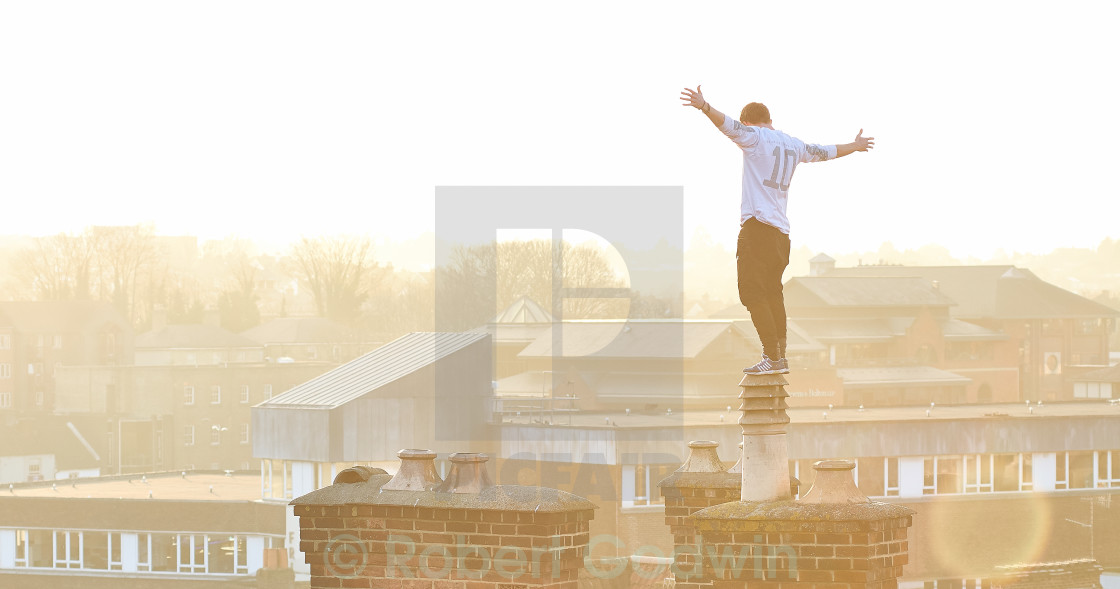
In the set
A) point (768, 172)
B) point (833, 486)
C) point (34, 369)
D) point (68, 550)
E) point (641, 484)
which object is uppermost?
point (768, 172)

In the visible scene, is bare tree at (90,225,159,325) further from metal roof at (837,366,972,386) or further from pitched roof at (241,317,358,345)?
metal roof at (837,366,972,386)

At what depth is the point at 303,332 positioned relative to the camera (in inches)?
5187

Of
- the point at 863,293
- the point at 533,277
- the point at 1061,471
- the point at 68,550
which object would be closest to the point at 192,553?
the point at 68,550

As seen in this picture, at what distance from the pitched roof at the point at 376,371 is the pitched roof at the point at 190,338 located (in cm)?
6348

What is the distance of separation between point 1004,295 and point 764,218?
125463 mm

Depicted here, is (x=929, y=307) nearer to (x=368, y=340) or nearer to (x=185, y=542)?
(x=368, y=340)

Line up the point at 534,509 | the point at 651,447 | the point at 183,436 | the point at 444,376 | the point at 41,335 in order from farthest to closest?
the point at 41,335, the point at 183,436, the point at 444,376, the point at 651,447, the point at 534,509

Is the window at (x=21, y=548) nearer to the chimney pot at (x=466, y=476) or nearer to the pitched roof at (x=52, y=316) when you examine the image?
the chimney pot at (x=466, y=476)

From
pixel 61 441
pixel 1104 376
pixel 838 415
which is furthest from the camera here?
pixel 61 441

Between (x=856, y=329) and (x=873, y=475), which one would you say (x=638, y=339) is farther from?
(x=856, y=329)

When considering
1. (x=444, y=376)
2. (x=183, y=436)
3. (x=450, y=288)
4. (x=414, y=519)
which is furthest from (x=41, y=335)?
(x=414, y=519)

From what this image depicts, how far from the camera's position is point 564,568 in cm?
840

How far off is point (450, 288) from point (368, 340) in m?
29.3

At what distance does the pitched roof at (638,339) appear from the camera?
79.6 m
